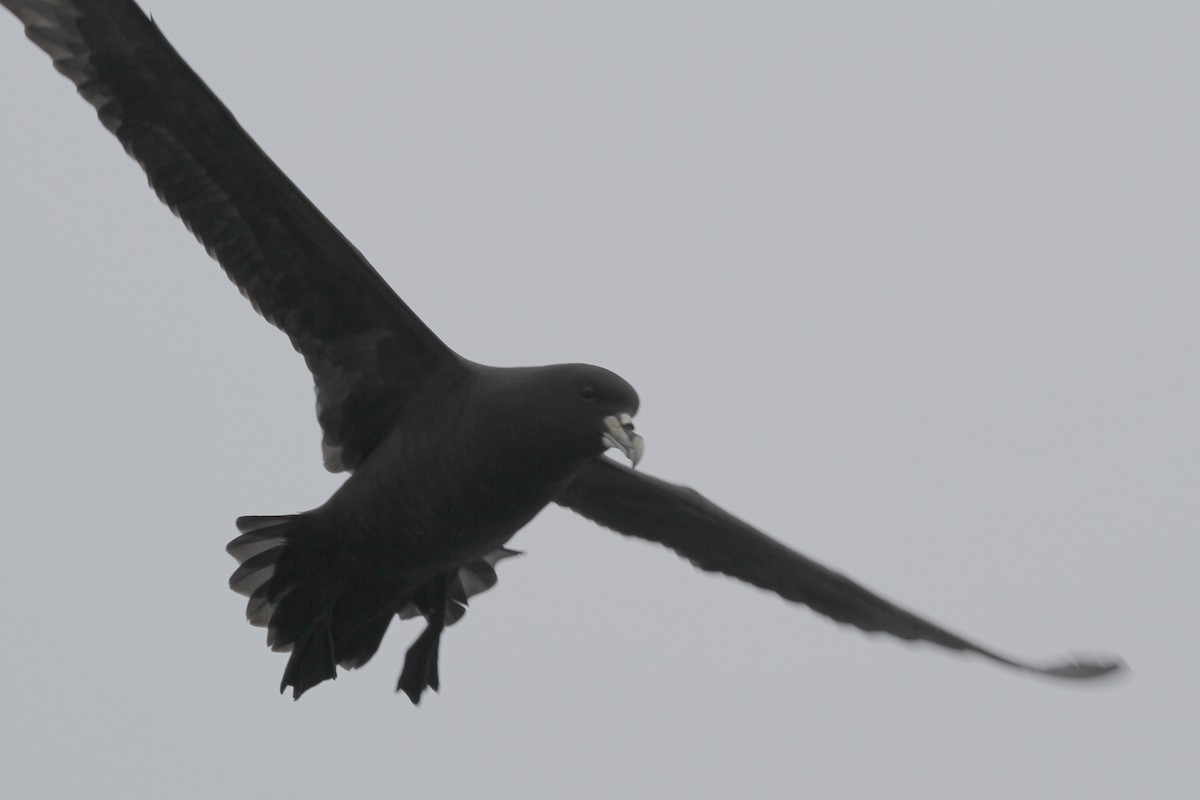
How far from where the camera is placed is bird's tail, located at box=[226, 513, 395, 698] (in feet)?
28.9

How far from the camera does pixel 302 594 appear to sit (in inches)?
353

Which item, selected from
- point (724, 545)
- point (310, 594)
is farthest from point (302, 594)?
point (724, 545)

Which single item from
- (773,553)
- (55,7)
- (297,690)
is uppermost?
(773,553)

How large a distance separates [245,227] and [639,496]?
267 centimetres

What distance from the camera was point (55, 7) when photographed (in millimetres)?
8047

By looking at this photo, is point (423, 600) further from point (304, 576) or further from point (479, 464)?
point (479, 464)

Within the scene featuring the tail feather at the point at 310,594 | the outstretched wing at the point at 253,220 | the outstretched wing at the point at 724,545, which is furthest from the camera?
the outstretched wing at the point at 724,545

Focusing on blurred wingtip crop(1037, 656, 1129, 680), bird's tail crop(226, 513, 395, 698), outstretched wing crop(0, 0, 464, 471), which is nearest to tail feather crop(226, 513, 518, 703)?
bird's tail crop(226, 513, 395, 698)

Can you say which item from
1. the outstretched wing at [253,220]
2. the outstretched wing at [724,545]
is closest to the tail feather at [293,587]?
the outstretched wing at [253,220]

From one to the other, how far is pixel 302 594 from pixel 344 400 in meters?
0.92

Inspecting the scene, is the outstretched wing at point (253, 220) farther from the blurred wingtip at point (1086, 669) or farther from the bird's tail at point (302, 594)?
the blurred wingtip at point (1086, 669)

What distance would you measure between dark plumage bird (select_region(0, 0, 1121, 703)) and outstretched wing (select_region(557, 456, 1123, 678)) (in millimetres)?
1050

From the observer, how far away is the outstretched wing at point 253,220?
8.06m

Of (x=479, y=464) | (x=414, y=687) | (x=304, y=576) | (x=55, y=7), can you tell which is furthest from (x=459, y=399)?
(x=55, y=7)
